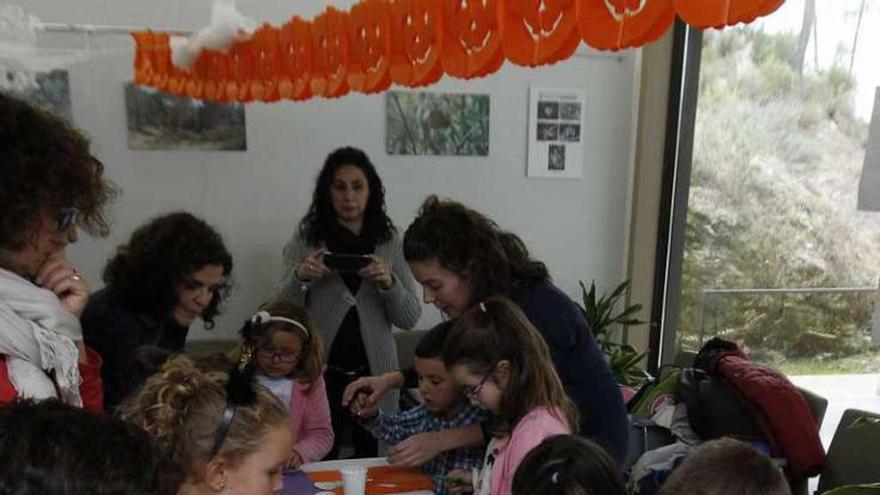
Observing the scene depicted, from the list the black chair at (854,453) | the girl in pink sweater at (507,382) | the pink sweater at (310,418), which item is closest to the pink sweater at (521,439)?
the girl in pink sweater at (507,382)

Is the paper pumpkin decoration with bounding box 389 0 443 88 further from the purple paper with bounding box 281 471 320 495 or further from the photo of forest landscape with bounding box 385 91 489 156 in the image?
the photo of forest landscape with bounding box 385 91 489 156

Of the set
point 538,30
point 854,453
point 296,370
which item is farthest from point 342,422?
point 538,30

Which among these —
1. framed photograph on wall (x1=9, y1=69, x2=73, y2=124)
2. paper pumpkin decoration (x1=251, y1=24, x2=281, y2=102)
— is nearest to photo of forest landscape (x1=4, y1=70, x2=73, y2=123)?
framed photograph on wall (x1=9, y1=69, x2=73, y2=124)

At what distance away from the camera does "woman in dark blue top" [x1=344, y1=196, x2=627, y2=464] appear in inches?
65.7

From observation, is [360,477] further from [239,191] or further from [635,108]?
[635,108]

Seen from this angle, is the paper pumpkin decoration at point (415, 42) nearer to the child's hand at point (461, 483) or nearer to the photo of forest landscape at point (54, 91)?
the child's hand at point (461, 483)

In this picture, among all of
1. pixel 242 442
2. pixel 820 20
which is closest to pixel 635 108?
pixel 820 20

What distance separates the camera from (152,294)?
5.90 feet

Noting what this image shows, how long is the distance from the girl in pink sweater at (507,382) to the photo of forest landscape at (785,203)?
2404 mm

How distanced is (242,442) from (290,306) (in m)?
0.87

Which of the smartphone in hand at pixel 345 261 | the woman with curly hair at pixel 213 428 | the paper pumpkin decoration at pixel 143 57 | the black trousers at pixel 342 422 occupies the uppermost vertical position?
the paper pumpkin decoration at pixel 143 57

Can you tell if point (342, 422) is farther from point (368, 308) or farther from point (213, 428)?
point (213, 428)

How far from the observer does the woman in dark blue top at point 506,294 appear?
1670 millimetres

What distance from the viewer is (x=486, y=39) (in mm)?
1206
